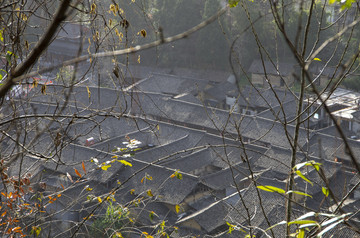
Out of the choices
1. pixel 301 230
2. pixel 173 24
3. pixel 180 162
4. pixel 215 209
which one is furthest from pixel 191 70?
pixel 301 230

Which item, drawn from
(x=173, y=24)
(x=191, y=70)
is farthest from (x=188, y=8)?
(x=191, y=70)

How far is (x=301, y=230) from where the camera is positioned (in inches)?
56.7

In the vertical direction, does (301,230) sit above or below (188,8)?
below

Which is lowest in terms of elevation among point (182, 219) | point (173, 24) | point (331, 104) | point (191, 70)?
point (182, 219)

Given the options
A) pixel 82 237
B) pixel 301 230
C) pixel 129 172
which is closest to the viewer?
pixel 301 230

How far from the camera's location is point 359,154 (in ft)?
48.3

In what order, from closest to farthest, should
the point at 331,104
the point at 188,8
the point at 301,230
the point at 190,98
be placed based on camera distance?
the point at 301,230, the point at 331,104, the point at 190,98, the point at 188,8

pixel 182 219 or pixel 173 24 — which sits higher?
pixel 173 24

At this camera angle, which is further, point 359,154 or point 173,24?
point 173,24

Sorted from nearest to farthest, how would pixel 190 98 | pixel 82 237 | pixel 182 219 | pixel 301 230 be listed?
pixel 301 230 → pixel 82 237 → pixel 182 219 → pixel 190 98

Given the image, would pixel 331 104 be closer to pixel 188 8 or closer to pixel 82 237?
pixel 188 8

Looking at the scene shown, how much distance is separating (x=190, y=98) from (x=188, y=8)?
221 inches

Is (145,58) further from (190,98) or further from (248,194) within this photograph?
(248,194)

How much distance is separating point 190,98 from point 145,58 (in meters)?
5.56
